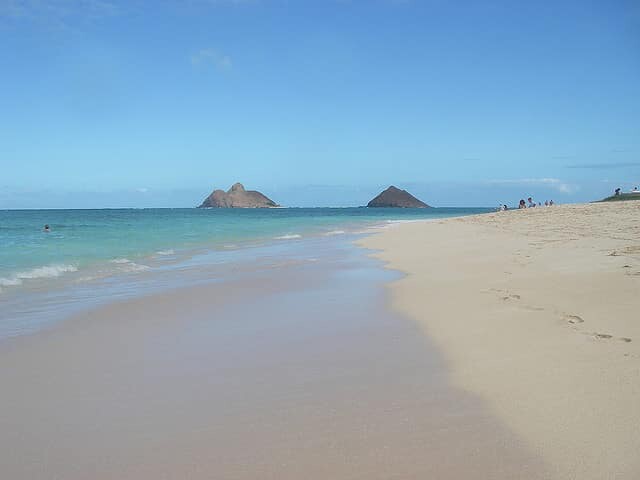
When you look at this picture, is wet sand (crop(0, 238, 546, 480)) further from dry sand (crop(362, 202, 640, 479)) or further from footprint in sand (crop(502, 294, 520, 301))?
footprint in sand (crop(502, 294, 520, 301))

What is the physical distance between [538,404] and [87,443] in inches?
119

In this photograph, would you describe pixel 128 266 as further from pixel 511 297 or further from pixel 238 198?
pixel 238 198

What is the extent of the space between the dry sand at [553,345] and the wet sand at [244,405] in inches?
8.3

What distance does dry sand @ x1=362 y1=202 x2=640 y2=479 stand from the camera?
9.66 ft

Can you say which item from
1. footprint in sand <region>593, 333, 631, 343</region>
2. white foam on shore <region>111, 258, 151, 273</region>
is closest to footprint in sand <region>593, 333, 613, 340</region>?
footprint in sand <region>593, 333, 631, 343</region>

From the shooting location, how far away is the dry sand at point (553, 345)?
294 cm

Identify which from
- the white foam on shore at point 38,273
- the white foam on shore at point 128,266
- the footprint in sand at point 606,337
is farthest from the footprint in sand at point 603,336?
the white foam on shore at point 128,266

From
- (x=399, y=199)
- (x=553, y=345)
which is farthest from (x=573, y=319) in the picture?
(x=399, y=199)

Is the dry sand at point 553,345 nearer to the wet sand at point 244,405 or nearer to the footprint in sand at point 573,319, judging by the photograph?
the footprint in sand at point 573,319

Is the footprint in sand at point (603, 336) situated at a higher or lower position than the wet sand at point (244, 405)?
higher

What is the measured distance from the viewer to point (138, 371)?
4.57 meters

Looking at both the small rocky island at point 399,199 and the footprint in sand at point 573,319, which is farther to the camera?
the small rocky island at point 399,199

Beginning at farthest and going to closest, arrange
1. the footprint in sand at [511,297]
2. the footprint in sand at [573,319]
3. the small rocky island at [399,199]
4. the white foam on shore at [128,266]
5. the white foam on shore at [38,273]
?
1. the small rocky island at [399,199]
2. the white foam on shore at [128,266]
3. the white foam on shore at [38,273]
4. the footprint in sand at [511,297]
5. the footprint in sand at [573,319]

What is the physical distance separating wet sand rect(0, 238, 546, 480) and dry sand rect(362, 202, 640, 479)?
0.69 ft
